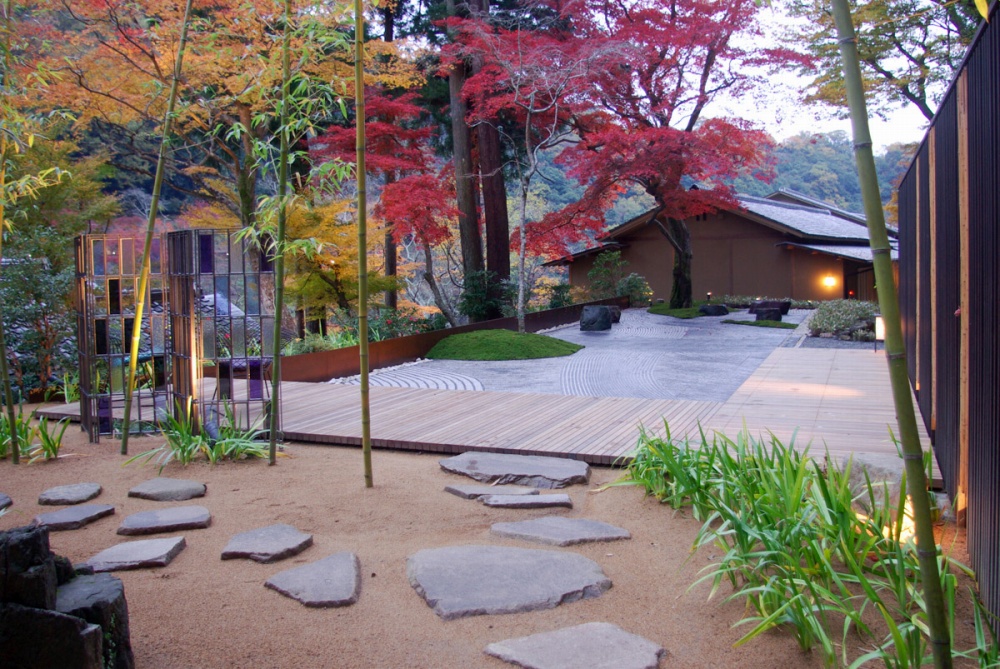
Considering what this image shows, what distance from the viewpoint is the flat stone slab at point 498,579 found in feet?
7.77

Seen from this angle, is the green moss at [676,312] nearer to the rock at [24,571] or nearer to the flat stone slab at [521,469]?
the flat stone slab at [521,469]

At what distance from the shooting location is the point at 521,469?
13.2 ft

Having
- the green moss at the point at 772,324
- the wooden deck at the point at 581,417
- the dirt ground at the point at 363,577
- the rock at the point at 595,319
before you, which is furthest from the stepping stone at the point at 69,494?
the green moss at the point at 772,324

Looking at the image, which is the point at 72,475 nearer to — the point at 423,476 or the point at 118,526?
the point at 118,526

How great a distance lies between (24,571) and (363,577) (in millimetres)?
1193

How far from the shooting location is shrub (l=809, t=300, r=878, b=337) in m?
11.5

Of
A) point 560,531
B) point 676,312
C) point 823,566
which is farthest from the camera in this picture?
point 676,312

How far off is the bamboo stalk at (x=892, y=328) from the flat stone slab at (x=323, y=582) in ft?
5.45

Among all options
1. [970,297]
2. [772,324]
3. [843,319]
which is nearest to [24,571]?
[970,297]

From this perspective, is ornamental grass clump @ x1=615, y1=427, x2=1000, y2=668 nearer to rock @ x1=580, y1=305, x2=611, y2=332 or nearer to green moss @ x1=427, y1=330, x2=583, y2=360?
green moss @ x1=427, y1=330, x2=583, y2=360

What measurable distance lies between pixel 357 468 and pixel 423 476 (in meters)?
0.42

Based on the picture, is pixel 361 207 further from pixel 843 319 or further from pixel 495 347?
pixel 843 319

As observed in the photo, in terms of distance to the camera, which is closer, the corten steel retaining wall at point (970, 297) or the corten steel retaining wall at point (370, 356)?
the corten steel retaining wall at point (970, 297)

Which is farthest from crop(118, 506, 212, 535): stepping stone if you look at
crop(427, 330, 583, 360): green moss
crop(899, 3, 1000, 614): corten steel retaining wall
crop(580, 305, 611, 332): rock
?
crop(580, 305, 611, 332): rock
